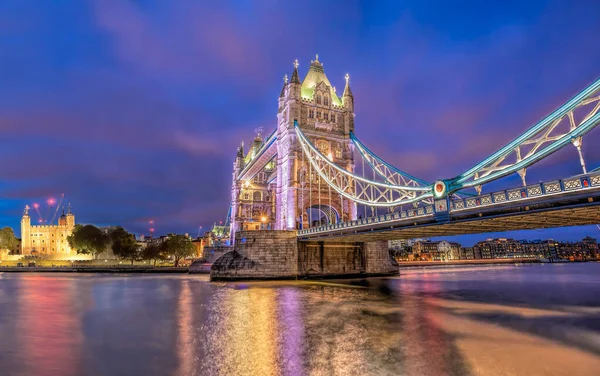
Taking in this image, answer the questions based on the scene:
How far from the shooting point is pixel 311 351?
10133 millimetres

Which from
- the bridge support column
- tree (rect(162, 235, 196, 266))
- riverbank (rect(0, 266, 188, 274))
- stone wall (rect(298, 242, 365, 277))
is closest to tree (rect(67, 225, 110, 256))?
riverbank (rect(0, 266, 188, 274))

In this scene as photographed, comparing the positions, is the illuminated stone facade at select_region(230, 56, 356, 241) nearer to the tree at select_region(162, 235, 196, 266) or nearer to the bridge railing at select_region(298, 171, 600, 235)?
the bridge railing at select_region(298, 171, 600, 235)

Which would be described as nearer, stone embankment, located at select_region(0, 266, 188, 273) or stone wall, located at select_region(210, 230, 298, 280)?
stone wall, located at select_region(210, 230, 298, 280)

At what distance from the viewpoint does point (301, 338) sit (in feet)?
38.6

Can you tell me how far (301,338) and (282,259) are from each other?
24313 millimetres

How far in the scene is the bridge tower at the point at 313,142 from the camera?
136ft

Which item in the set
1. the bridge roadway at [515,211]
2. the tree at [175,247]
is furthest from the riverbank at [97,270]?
the bridge roadway at [515,211]

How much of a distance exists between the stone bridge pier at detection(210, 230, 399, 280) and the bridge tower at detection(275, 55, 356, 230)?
11.9ft

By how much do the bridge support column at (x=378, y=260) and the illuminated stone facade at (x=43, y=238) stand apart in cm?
8570

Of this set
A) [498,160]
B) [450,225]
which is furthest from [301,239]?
[498,160]

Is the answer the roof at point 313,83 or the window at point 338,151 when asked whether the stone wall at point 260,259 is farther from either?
the roof at point 313,83

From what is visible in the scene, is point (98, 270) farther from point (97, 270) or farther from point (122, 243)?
point (122, 243)

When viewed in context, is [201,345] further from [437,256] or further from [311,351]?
[437,256]

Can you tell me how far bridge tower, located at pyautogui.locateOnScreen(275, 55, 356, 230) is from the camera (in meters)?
41.4
